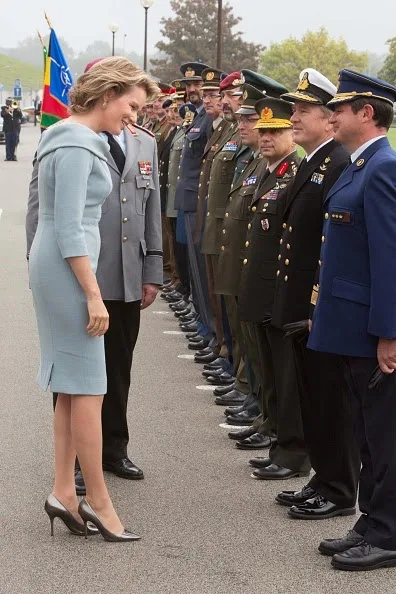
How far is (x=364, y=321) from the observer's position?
188 inches

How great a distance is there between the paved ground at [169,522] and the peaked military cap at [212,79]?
8.05 ft

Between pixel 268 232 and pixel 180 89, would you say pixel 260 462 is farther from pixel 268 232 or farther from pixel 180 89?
pixel 180 89

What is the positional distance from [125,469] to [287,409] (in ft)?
2.84

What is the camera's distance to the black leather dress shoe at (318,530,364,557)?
496 cm

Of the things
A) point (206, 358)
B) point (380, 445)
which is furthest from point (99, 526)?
point (206, 358)

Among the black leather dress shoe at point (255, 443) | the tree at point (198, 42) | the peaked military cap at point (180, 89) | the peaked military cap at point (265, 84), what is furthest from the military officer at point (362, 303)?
the tree at point (198, 42)

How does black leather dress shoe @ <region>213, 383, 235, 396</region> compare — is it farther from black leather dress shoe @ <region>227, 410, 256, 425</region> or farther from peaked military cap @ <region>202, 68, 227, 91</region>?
peaked military cap @ <region>202, 68, 227, 91</region>

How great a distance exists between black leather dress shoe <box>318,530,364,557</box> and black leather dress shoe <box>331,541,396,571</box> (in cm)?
7

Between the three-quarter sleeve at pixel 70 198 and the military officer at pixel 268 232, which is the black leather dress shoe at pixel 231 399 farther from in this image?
the three-quarter sleeve at pixel 70 198

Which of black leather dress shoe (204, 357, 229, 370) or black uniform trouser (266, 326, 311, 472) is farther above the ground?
black uniform trouser (266, 326, 311, 472)

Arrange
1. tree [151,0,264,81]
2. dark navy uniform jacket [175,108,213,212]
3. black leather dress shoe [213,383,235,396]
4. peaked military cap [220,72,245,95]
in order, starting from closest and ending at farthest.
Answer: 1. black leather dress shoe [213,383,235,396]
2. peaked military cap [220,72,245,95]
3. dark navy uniform jacket [175,108,213,212]
4. tree [151,0,264,81]

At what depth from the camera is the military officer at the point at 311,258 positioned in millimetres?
5504

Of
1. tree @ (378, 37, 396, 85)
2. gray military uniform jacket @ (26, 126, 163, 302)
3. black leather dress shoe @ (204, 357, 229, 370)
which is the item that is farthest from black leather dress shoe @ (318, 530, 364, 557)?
tree @ (378, 37, 396, 85)

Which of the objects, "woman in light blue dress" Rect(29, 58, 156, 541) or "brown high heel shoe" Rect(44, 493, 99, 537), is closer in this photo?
"woman in light blue dress" Rect(29, 58, 156, 541)
